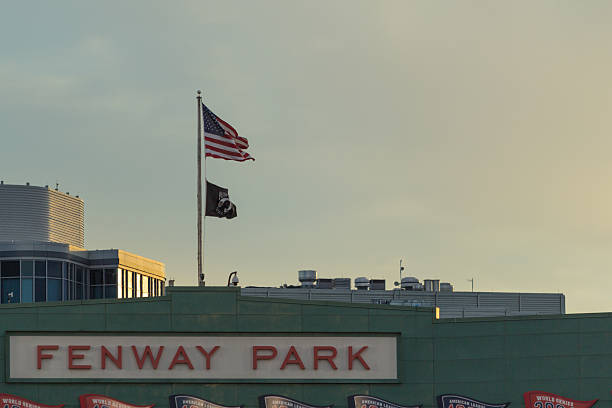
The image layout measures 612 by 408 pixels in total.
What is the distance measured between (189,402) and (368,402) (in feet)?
26.4

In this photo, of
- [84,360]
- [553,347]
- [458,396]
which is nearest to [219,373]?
[84,360]

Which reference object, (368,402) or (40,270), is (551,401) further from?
(40,270)

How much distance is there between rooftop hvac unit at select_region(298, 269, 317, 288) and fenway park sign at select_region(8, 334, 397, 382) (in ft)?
187

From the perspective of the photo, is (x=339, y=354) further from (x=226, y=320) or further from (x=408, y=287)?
(x=408, y=287)

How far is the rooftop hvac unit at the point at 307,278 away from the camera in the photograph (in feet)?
374

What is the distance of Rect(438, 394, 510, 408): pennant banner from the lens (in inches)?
2212

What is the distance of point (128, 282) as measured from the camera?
114938 millimetres

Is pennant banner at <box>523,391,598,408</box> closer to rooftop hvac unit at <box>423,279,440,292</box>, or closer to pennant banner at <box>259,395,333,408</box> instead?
pennant banner at <box>259,395,333,408</box>

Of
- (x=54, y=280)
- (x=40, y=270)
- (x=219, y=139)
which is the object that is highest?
(x=219, y=139)

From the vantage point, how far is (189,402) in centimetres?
5581

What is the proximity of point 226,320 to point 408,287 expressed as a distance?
2525 inches

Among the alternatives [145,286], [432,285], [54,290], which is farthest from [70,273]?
[432,285]

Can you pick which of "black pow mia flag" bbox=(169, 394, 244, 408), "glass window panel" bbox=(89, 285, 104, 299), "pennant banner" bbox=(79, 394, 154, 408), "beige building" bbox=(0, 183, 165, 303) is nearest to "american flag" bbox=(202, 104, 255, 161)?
"black pow mia flag" bbox=(169, 394, 244, 408)

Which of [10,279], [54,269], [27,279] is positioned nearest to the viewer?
[10,279]
